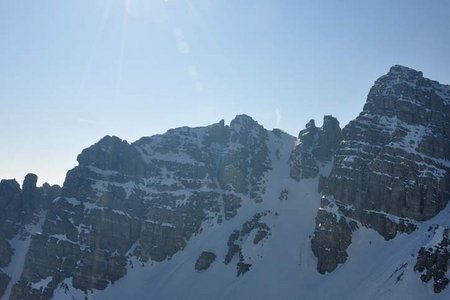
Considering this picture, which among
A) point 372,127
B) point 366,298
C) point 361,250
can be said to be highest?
point 372,127

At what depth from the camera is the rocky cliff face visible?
167000 mm

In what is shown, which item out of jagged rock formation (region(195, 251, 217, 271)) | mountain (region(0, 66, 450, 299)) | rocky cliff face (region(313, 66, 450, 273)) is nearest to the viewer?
mountain (region(0, 66, 450, 299))

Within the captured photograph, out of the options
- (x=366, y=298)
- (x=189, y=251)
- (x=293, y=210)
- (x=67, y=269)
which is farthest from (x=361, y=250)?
(x=67, y=269)

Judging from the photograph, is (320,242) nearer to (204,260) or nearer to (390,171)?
(390,171)

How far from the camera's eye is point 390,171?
175 m

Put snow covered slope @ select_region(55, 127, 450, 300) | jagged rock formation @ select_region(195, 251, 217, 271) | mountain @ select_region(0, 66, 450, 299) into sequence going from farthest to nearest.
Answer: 1. jagged rock formation @ select_region(195, 251, 217, 271)
2. mountain @ select_region(0, 66, 450, 299)
3. snow covered slope @ select_region(55, 127, 450, 300)

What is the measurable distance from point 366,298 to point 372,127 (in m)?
70.9

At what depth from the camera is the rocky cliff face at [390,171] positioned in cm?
16700

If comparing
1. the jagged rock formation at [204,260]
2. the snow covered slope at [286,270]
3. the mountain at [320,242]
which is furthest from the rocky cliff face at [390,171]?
the jagged rock formation at [204,260]

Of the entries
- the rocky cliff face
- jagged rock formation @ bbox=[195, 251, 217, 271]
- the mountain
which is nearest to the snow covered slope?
the mountain

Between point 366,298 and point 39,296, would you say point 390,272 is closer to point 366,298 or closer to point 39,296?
point 366,298

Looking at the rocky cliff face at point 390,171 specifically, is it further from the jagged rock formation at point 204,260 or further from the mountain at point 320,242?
the jagged rock formation at point 204,260

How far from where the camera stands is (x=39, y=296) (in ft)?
589

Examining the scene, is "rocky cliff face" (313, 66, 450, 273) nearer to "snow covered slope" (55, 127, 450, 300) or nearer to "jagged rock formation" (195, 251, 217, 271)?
"snow covered slope" (55, 127, 450, 300)
